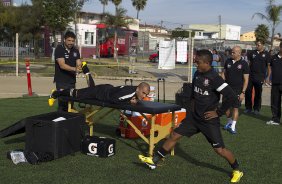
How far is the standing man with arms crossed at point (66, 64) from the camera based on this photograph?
25.6 ft

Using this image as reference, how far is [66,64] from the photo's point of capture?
7.90 metres

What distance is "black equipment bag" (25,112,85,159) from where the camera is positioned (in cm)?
617

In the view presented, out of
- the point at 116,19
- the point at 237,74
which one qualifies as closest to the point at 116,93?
the point at 237,74

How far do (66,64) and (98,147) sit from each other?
211cm

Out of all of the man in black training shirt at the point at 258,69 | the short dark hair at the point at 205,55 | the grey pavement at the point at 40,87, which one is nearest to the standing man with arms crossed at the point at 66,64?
the short dark hair at the point at 205,55

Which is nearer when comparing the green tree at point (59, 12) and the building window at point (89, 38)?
the green tree at point (59, 12)

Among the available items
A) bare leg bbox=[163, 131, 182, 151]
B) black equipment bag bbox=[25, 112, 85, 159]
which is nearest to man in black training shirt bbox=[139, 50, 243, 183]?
bare leg bbox=[163, 131, 182, 151]

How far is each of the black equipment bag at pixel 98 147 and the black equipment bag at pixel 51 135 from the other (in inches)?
7.3

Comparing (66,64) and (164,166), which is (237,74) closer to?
(66,64)

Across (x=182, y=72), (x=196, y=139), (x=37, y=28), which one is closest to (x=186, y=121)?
(x=196, y=139)

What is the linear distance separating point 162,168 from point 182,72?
840 inches

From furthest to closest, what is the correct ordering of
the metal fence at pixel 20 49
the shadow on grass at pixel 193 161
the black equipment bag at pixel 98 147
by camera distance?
1. the metal fence at pixel 20 49
2. the black equipment bag at pixel 98 147
3. the shadow on grass at pixel 193 161

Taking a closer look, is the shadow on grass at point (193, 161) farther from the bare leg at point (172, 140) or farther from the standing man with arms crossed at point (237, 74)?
the standing man with arms crossed at point (237, 74)

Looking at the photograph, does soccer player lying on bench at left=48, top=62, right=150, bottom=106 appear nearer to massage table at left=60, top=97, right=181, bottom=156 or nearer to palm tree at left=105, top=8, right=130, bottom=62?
massage table at left=60, top=97, right=181, bottom=156
